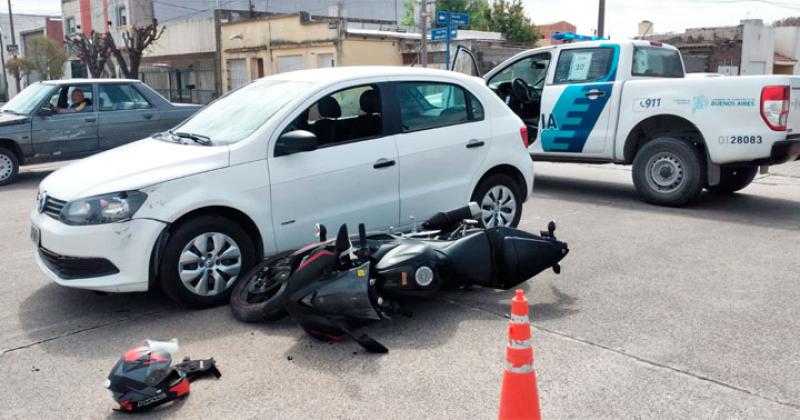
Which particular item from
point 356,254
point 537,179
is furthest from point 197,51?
point 356,254

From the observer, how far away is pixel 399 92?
608cm

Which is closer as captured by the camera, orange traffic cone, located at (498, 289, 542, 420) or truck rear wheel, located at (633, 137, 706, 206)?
orange traffic cone, located at (498, 289, 542, 420)

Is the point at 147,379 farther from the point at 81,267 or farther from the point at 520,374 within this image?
the point at 520,374

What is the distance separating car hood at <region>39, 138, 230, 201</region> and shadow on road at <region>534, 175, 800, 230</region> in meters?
5.79

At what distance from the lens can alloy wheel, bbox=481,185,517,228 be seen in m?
6.75

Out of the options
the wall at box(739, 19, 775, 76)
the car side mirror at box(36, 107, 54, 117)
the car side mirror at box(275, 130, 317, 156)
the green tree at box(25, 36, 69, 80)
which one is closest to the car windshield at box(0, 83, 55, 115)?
the car side mirror at box(36, 107, 54, 117)

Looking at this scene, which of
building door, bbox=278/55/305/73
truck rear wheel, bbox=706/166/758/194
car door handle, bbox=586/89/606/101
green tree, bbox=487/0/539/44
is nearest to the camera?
car door handle, bbox=586/89/606/101

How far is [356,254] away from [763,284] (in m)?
3.37

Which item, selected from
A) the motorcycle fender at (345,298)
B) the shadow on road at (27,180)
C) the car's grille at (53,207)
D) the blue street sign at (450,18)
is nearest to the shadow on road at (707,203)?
the motorcycle fender at (345,298)

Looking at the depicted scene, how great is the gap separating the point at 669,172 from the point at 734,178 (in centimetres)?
135

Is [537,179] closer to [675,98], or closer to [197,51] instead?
[675,98]

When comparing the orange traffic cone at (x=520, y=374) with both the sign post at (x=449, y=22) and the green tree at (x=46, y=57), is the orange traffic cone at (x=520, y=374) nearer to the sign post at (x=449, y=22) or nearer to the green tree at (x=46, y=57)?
the sign post at (x=449, y=22)

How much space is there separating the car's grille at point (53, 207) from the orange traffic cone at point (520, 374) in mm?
3360

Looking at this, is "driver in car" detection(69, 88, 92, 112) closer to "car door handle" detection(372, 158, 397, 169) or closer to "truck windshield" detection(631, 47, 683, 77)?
"car door handle" detection(372, 158, 397, 169)
